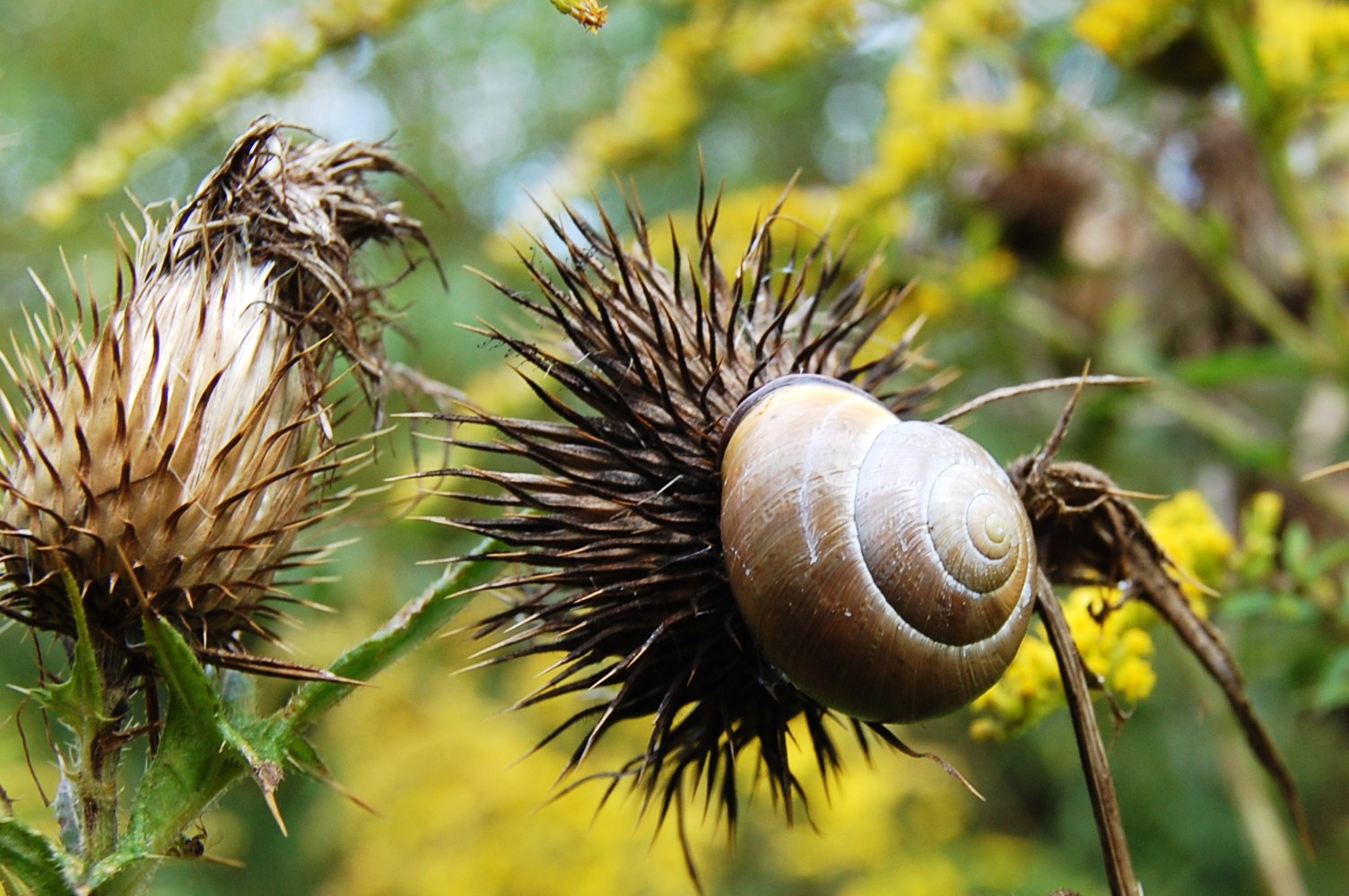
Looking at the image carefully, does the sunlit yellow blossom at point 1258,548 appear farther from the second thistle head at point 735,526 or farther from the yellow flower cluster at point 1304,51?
the yellow flower cluster at point 1304,51

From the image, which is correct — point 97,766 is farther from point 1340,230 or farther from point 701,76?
point 1340,230

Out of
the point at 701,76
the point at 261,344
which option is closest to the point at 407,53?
the point at 701,76

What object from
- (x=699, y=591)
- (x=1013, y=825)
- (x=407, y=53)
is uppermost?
(x=407, y=53)

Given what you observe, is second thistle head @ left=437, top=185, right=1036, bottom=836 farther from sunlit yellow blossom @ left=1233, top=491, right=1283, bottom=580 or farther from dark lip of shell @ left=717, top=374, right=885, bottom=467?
sunlit yellow blossom @ left=1233, top=491, right=1283, bottom=580

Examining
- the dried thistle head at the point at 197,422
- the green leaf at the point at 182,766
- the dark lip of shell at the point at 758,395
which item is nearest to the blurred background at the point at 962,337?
the dried thistle head at the point at 197,422

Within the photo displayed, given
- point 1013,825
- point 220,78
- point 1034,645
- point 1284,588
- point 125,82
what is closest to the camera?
point 1034,645

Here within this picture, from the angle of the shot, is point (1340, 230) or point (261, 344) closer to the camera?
point (261, 344)

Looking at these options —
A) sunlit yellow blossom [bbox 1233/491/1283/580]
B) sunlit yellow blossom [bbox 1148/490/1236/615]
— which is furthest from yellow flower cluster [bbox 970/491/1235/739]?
sunlit yellow blossom [bbox 1233/491/1283/580]
